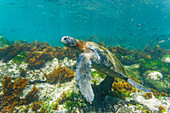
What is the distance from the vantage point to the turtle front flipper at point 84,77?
71.6 inches

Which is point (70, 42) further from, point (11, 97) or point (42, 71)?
point (42, 71)

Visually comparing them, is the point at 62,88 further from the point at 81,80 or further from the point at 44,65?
the point at 44,65

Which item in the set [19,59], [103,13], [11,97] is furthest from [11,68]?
[103,13]

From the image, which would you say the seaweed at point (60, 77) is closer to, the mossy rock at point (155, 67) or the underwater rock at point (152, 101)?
the underwater rock at point (152, 101)

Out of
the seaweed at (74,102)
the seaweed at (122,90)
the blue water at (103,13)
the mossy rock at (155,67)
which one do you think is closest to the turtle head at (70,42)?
the seaweed at (74,102)

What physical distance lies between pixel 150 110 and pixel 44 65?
522cm

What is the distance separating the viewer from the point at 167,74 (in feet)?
18.2

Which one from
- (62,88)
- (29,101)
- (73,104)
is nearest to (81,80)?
(73,104)

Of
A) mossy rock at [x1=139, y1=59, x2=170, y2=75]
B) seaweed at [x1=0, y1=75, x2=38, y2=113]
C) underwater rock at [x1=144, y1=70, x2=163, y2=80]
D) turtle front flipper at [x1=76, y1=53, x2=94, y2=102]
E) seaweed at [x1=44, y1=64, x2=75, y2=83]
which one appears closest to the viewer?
turtle front flipper at [x1=76, y1=53, x2=94, y2=102]

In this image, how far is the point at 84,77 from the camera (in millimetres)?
2021

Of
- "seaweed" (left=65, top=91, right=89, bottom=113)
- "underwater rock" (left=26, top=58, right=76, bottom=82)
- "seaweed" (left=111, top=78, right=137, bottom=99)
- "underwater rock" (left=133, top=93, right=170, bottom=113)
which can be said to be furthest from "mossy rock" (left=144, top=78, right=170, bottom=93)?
"underwater rock" (left=26, top=58, right=76, bottom=82)

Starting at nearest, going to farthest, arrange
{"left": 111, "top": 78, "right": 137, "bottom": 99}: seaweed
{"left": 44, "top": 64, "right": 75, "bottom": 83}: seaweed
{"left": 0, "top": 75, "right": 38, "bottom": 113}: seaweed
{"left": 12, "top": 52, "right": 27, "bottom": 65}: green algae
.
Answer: {"left": 0, "top": 75, "right": 38, "bottom": 113}: seaweed, {"left": 111, "top": 78, "right": 137, "bottom": 99}: seaweed, {"left": 44, "top": 64, "right": 75, "bottom": 83}: seaweed, {"left": 12, "top": 52, "right": 27, "bottom": 65}: green algae

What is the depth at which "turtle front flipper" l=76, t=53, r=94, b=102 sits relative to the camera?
71.6 inches

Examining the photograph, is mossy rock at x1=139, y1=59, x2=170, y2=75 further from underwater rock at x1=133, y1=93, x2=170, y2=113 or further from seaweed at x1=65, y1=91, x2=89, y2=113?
seaweed at x1=65, y1=91, x2=89, y2=113
